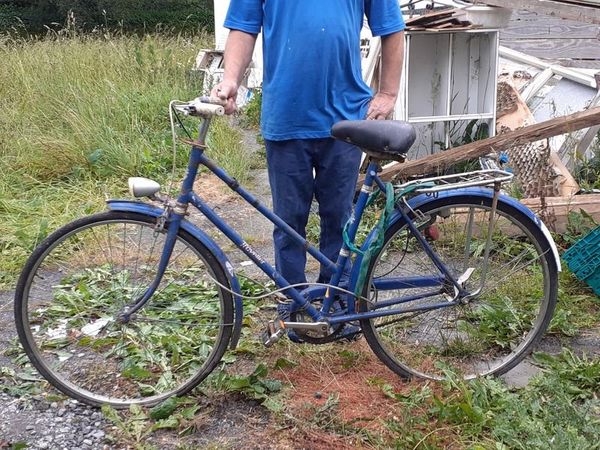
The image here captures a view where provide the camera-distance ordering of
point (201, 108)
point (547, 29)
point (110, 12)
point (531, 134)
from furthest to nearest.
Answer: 1. point (110, 12)
2. point (547, 29)
3. point (531, 134)
4. point (201, 108)

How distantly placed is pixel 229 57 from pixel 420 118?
2996 millimetres

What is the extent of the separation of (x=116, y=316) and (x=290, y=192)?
93cm

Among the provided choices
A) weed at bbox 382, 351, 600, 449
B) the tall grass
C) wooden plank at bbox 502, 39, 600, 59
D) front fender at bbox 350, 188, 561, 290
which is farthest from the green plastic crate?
wooden plank at bbox 502, 39, 600, 59

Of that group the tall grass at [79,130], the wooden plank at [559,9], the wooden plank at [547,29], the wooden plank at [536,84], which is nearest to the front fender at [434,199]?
the wooden plank at [559,9]

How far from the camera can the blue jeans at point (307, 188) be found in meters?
3.14

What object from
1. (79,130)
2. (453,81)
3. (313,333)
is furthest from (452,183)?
(79,130)

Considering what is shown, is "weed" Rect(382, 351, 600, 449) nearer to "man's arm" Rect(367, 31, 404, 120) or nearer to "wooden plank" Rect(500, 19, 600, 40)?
"man's arm" Rect(367, 31, 404, 120)

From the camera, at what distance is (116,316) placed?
3.17 meters

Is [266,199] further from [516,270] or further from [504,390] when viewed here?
[504,390]

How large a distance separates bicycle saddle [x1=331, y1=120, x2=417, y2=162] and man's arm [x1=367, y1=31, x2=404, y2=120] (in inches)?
10.7

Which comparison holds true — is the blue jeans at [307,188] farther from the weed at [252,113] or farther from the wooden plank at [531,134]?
the weed at [252,113]

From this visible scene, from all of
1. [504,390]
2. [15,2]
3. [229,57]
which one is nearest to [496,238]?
[504,390]

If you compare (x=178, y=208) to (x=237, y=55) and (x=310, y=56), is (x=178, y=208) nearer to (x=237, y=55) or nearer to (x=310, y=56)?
(x=237, y=55)

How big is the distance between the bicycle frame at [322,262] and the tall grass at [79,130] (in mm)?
2153
